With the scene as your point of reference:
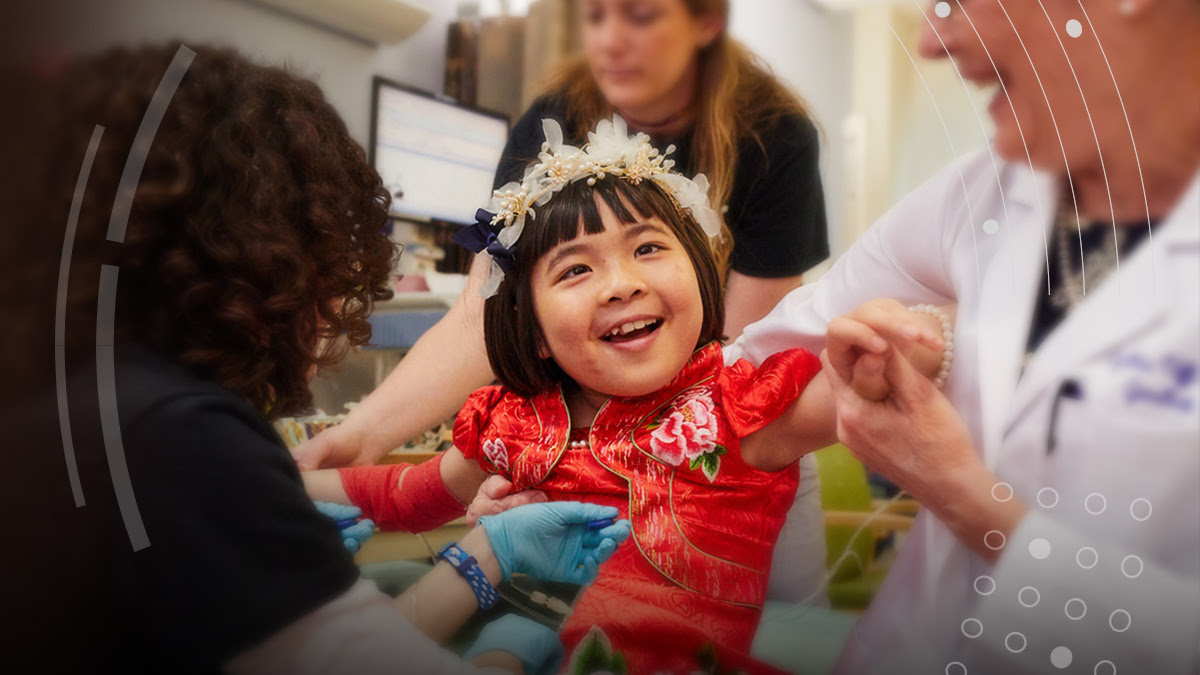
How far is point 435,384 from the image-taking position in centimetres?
69

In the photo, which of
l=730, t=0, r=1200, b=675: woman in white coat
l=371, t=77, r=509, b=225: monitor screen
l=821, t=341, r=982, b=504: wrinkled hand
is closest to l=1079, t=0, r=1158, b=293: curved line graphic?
l=730, t=0, r=1200, b=675: woman in white coat

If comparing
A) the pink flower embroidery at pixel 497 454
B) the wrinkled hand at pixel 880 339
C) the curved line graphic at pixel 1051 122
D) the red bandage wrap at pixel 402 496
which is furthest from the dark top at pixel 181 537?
the curved line graphic at pixel 1051 122

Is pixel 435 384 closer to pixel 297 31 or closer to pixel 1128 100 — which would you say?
pixel 297 31

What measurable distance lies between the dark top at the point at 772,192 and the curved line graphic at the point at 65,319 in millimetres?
242

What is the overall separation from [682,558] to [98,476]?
0.37 metres

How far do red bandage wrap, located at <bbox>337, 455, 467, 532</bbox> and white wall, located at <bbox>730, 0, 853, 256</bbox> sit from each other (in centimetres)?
34

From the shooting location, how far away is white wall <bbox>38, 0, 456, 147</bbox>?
53cm

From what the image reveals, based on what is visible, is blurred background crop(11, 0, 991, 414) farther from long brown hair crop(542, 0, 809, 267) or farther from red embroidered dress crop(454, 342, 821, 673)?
red embroidered dress crop(454, 342, 821, 673)

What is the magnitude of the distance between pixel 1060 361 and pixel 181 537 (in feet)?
1.51

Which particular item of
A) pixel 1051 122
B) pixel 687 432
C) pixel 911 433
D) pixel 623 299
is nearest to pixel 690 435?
pixel 687 432

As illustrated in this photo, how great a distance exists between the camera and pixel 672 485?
0.70m

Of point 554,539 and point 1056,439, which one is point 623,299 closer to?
point 554,539

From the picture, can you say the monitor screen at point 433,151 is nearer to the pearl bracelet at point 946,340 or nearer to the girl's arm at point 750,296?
the girl's arm at point 750,296

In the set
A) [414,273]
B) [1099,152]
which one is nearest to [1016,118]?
[1099,152]
